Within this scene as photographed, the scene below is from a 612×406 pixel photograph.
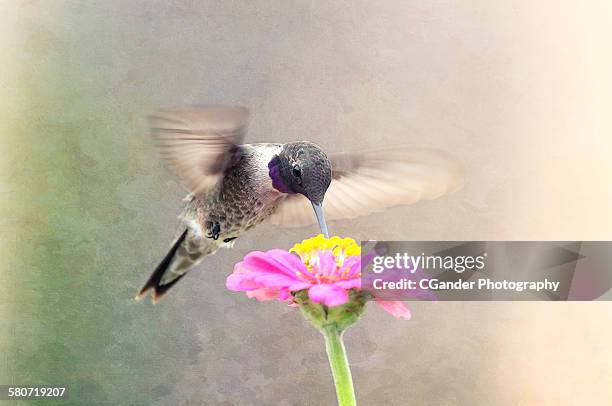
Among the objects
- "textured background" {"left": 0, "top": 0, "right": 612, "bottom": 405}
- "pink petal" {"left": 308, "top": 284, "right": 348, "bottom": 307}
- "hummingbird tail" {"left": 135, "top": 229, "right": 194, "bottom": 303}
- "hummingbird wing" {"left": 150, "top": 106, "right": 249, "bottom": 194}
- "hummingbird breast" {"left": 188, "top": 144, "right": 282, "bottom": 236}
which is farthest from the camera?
"textured background" {"left": 0, "top": 0, "right": 612, "bottom": 405}

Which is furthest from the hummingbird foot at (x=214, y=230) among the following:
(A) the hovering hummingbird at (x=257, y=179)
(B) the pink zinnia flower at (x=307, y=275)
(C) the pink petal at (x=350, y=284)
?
(C) the pink petal at (x=350, y=284)

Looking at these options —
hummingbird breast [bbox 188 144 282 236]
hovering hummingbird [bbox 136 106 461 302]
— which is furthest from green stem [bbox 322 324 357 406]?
hummingbird breast [bbox 188 144 282 236]

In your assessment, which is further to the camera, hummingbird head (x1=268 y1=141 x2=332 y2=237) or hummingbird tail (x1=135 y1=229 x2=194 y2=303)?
hummingbird tail (x1=135 y1=229 x2=194 y2=303)

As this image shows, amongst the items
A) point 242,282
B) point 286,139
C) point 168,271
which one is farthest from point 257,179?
point 286,139

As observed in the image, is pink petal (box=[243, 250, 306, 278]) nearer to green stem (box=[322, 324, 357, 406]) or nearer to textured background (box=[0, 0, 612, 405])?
green stem (box=[322, 324, 357, 406])

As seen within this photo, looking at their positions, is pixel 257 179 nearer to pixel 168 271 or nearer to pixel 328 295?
pixel 168 271
